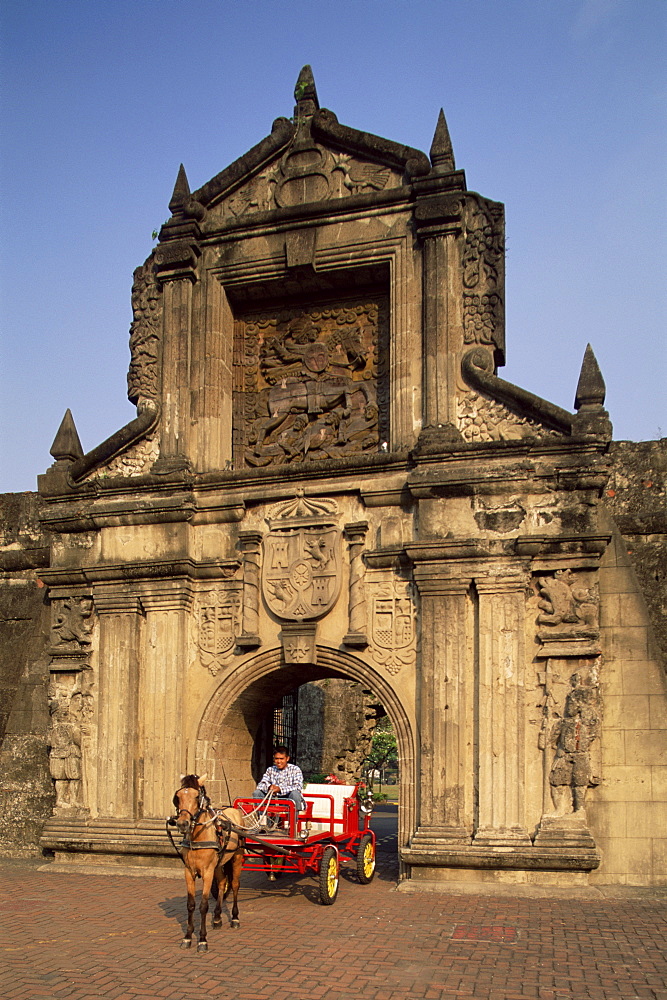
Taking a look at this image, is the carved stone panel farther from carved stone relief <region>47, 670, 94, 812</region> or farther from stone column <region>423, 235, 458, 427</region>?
carved stone relief <region>47, 670, 94, 812</region>

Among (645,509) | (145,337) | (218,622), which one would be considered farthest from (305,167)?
(645,509)

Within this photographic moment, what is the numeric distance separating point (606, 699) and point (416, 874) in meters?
2.75

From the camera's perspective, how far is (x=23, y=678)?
14.0m

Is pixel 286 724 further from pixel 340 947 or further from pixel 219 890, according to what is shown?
pixel 340 947

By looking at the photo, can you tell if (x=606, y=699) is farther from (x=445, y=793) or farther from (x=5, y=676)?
(x=5, y=676)

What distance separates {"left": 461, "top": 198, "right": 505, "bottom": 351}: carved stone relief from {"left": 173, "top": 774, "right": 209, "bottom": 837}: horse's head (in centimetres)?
631

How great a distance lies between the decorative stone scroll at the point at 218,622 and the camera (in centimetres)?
1219

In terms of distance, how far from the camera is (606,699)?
10797mm

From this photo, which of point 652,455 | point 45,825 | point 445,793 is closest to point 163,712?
point 45,825

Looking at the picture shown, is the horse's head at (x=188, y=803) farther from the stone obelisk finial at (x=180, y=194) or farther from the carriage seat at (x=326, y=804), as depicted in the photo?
the stone obelisk finial at (x=180, y=194)

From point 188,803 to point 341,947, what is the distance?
1643 mm

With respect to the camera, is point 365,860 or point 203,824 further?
point 365,860

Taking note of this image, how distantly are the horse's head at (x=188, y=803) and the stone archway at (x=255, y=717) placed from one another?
3.41m

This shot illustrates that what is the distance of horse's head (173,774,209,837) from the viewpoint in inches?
316
